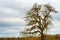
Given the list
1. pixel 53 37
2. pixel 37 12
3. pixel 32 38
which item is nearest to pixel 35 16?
pixel 37 12

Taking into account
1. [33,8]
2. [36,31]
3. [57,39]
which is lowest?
[57,39]

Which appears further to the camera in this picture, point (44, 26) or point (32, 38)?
point (32, 38)

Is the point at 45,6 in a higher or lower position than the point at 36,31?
higher

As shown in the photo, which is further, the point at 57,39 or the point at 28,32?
the point at 57,39

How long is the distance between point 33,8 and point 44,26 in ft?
17.1

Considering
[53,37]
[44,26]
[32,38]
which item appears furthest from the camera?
[53,37]

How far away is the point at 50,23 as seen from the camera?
237 ft

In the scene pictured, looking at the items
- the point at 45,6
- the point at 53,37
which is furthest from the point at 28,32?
the point at 53,37

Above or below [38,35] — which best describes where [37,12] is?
above

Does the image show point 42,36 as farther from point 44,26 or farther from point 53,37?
point 53,37

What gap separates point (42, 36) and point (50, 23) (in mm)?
3632

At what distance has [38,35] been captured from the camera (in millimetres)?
71250

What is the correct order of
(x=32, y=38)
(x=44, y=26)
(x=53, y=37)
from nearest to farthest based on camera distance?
(x=44, y=26), (x=32, y=38), (x=53, y=37)

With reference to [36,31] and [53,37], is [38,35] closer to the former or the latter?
[36,31]
